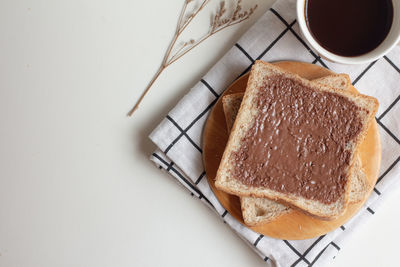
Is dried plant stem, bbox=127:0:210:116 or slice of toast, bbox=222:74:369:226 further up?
dried plant stem, bbox=127:0:210:116

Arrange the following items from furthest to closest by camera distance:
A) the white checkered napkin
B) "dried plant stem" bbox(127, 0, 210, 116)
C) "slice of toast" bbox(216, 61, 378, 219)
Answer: "dried plant stem" bbox(127, 0, 210, 116) < the white checkered napkin < "slice of toast" bbox(216, 61, 378, 219)

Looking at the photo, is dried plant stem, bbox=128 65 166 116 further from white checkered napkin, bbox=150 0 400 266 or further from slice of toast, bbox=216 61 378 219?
slice of toast, bbox=216 61 378 219

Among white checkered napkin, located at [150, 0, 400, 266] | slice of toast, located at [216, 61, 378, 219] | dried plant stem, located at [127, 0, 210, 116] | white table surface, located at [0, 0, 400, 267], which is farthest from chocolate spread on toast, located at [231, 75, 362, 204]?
dried plant stem, located at [127, 0, 210, 116]

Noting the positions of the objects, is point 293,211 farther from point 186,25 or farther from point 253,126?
point 186,25

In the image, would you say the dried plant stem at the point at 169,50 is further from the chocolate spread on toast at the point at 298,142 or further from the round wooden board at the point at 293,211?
the chocolate spread on toast at the point at 298,142

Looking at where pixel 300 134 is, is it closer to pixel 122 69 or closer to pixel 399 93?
pixel 399 93

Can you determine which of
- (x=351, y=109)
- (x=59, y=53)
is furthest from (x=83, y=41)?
(x=351, y=109)
